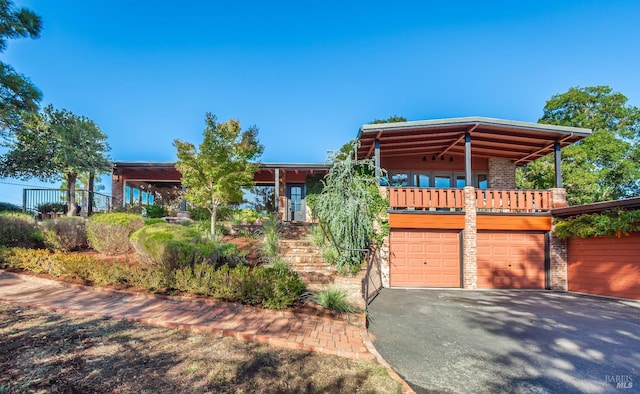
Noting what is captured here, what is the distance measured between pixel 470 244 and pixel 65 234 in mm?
11770

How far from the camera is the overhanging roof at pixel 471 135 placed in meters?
9.59

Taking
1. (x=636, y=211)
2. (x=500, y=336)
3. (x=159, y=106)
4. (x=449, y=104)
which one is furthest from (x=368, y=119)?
(x=500, y=336)

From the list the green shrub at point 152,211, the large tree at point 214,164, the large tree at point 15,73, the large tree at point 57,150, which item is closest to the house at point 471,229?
the large tree at point 214,164

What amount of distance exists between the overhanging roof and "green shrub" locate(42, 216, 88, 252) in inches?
350

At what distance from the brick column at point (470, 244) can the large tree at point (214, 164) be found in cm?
757

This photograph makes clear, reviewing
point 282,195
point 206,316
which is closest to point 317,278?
point 206,316

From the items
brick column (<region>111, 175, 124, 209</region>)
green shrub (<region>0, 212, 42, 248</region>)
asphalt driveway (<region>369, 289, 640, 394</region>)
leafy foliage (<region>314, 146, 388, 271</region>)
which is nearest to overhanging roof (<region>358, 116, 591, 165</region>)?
leafy foliage (<region>314, 146, 388, 271</region>)

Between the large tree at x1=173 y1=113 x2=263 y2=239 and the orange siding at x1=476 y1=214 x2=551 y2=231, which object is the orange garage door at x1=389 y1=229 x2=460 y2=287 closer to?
→ the orange siding at x1=476 y1=214 x2=551 y2=231

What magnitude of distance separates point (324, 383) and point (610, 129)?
2465 centimetres

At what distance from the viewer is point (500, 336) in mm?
4609

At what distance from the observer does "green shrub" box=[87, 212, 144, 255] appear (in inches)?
275

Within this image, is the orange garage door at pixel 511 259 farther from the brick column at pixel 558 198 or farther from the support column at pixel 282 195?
the support column at pixel 282 195

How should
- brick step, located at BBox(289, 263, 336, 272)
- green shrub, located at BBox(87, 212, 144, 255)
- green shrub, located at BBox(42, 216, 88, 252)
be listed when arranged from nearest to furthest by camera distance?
1. brick step, located at BBox(289, 263, 336, 272)
2. green shrub, located at BBox(87, 212, 144, 255)
3. green shrub, located at BBox(42, 216, 88, 252)

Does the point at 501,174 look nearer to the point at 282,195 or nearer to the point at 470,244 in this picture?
the point at 470,244
